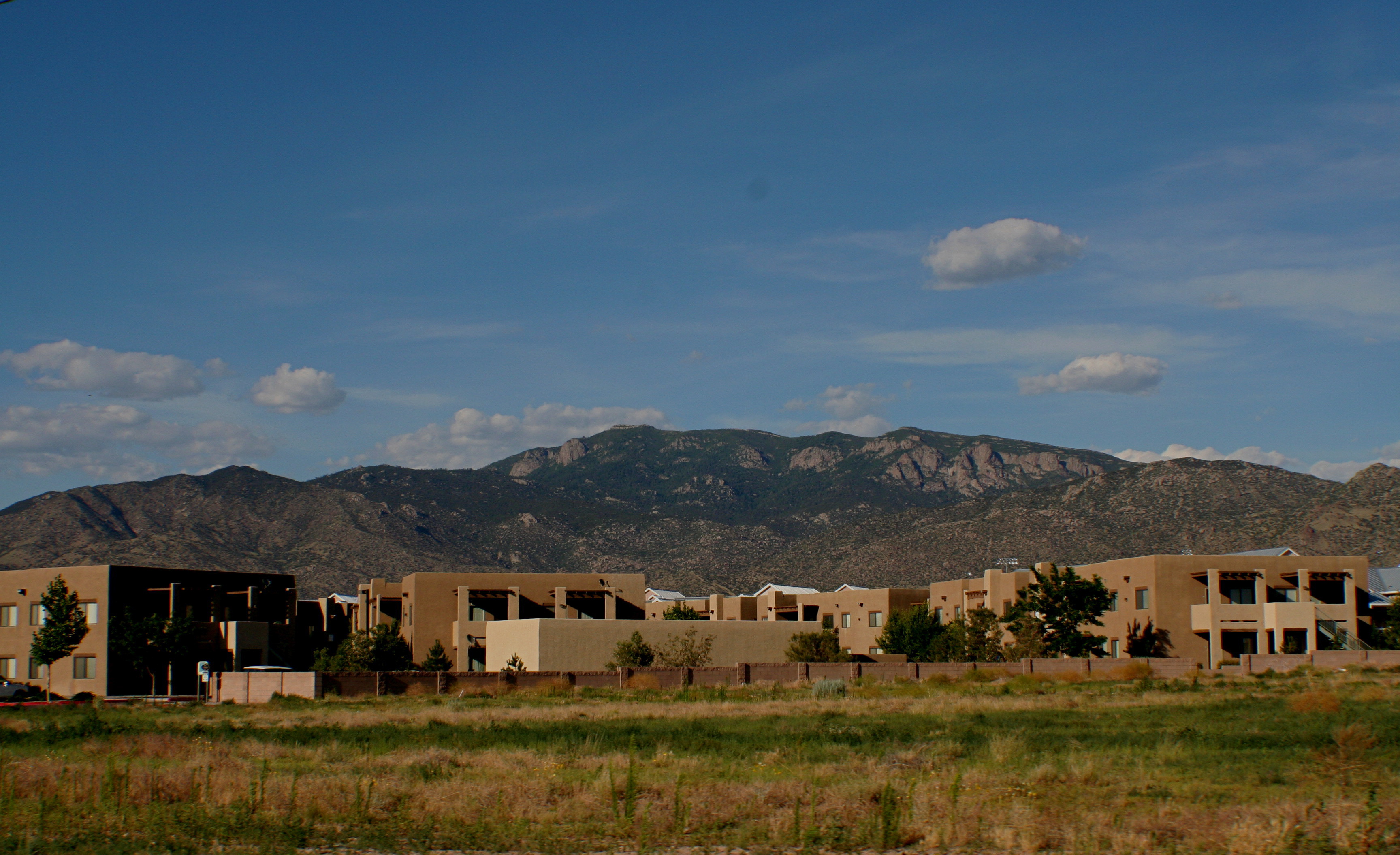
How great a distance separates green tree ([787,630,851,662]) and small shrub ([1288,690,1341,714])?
36781 millimetres

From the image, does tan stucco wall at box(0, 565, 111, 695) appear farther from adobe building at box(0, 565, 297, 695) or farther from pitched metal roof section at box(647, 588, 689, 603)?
pitched metal roof section at box(647, 588, 689, 603)

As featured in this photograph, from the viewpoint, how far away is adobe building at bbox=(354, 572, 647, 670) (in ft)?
256

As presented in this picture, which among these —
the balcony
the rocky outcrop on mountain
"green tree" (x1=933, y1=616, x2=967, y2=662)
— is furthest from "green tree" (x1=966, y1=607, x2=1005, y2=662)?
the rocky outcrop on mountain

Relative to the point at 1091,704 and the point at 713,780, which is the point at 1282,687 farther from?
the point at 713,780

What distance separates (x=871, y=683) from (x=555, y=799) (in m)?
35.9

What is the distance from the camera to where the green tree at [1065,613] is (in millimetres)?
70500

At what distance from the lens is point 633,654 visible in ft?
220

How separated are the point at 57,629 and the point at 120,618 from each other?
3.78 m

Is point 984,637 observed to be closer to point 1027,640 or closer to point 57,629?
point 1027,640

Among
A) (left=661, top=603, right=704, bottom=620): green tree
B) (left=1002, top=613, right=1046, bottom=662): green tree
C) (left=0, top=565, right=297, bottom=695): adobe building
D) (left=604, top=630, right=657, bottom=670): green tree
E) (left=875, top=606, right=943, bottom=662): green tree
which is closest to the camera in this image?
(left=604, top=630, right=657, bottom=670): green tree

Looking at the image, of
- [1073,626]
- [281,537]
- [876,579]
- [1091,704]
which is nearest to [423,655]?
[1073,626]

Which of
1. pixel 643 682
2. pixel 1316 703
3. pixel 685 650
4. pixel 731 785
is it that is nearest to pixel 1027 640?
pixel 685 650

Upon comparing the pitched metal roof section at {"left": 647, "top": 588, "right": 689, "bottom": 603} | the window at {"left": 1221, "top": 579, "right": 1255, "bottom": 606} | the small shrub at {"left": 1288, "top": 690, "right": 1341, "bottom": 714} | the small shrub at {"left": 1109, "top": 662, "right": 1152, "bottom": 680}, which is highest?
the window at {"left": 1221, "top": 579, "right": 1255, "bottom": 606}

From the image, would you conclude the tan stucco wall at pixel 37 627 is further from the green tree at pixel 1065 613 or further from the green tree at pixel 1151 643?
the green tree at pixel 1151 643
